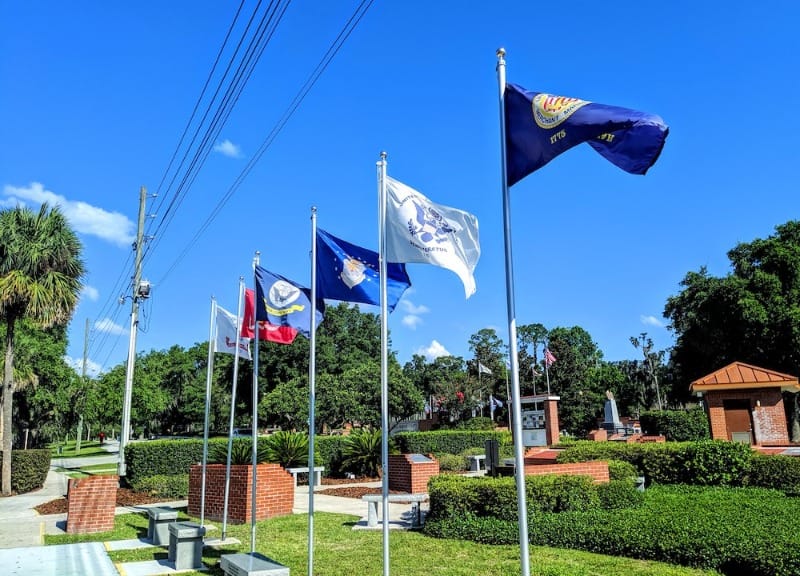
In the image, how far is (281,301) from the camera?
912cm

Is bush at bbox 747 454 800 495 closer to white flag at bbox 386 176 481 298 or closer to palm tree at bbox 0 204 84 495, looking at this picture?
white flag at bbox 386 176 481 298

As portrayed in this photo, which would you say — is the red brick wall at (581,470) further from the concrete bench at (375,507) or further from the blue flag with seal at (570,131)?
the blue flag with seal at (570,131)

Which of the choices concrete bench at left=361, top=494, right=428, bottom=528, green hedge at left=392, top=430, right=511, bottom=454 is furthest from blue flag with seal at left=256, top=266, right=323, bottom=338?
green hedge at left=392, top=430, right=511, bottom=454

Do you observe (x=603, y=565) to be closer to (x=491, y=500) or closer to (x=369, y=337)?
(x=491, y=500)

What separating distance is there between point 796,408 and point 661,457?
2410 centimetres

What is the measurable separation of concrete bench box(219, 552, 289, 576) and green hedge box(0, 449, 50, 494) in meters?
16.5

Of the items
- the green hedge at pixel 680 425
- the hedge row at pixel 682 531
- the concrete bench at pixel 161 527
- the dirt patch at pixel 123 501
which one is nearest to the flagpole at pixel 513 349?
the hedge row at pixel 682 531

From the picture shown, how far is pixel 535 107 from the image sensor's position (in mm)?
5023

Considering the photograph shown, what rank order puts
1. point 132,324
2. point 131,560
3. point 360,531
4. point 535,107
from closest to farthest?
point 535,107 → point 131,560 → point 360,531 → point 132,324

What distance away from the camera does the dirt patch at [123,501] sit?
14.9 meters

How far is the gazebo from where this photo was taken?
19.4 metres

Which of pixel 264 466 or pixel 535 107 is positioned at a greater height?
pixel 535 107

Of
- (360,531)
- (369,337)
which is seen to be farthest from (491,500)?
(369,337)

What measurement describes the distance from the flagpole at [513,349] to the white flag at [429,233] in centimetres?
95
